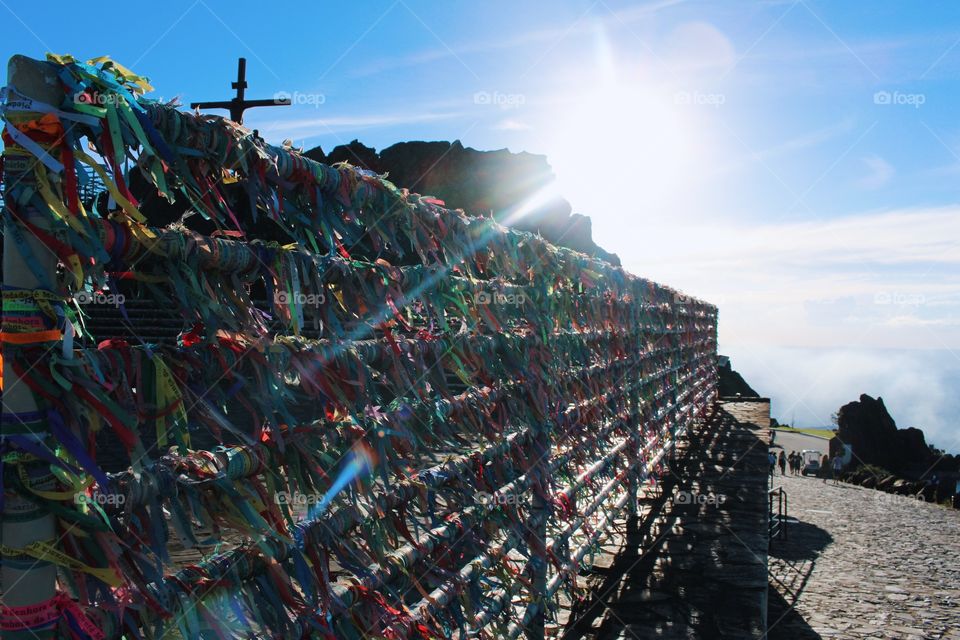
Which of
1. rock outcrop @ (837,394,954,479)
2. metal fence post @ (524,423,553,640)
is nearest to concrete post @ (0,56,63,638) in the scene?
metal fence post @ (524,423,553,640)

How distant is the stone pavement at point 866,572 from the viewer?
7.08 m

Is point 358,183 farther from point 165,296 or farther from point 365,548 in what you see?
point 365,548

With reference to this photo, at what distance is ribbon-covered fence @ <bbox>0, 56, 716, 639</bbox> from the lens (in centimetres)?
111

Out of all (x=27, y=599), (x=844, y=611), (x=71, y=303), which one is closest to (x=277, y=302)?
(x=71, y=303)

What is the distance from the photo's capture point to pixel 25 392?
1.08 metres

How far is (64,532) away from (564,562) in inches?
110

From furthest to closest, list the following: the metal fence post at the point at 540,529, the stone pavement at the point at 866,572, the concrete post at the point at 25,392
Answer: the stone pavement at the point at 866,572, the metal fence post at the point at 540,529, the concrete post at the point at 25,392

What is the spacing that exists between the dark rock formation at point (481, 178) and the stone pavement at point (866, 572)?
24002 mm

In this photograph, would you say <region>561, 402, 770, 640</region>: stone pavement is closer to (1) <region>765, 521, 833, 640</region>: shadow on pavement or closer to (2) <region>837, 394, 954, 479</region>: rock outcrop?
(1) <region>765, 521, 833, 640</region>: shadow on pavement

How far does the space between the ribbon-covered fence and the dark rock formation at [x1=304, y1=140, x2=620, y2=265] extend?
36.3 metres

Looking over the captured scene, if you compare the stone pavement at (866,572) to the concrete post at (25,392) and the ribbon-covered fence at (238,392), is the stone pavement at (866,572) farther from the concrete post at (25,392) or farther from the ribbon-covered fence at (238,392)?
the concrete post at (25,392)

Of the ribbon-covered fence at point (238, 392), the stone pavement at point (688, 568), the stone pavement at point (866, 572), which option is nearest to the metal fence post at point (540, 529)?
the ribbon-covered fence at point (238, 392)

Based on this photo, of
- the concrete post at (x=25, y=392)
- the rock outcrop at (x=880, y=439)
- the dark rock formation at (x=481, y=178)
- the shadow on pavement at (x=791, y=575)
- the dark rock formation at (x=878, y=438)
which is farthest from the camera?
the dark rock formation at (x=481, y=178)

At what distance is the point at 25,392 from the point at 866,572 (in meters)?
11.9
